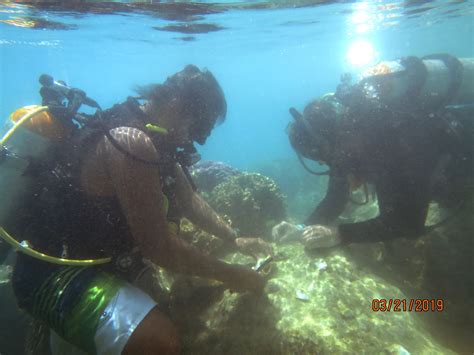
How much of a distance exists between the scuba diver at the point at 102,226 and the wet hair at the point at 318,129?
193cm

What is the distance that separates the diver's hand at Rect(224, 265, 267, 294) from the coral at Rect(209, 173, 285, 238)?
9.23ft

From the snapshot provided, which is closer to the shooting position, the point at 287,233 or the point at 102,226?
the point at 102,226

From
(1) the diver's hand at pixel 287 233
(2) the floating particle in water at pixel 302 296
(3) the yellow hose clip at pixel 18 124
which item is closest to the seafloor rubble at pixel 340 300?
(2) the floating particle in water at pixel 302 296

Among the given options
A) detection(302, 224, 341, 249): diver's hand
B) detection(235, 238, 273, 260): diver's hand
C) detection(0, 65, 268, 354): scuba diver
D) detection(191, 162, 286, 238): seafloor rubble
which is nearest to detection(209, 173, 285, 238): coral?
detection(191, 162, 286, 238): seafloor rubble

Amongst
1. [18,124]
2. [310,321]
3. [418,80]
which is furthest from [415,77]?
[18,124]

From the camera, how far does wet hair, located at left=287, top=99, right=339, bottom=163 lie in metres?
4.32

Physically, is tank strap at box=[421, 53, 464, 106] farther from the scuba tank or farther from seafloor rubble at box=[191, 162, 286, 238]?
the scuba tank

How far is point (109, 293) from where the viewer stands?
2.79m

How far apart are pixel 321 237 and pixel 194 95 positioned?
2567mm

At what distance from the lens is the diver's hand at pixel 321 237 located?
4184 millimetres

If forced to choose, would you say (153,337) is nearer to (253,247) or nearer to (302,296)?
(302,296)

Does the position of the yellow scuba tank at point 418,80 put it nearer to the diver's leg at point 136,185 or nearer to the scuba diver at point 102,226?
the scuba diver at point 102,226

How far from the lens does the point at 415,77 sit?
4000 millimetres

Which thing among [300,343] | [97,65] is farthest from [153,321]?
[97,65]
